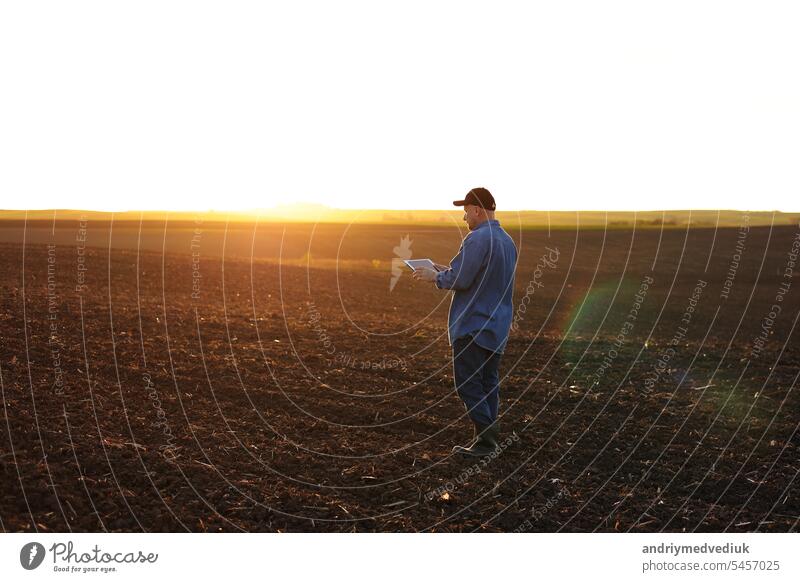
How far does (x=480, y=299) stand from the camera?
6.73 metres

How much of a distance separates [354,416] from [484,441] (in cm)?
183

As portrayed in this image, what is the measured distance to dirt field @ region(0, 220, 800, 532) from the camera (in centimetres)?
604

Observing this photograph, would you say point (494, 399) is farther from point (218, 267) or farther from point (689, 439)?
point (218, 267)

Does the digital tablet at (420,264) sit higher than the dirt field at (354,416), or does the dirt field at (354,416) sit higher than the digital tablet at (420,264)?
the digital tablet at (420,264)

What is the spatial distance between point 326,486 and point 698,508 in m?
3.20

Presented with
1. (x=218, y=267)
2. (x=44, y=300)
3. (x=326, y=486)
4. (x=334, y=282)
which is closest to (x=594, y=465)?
(x=326, y=486)
